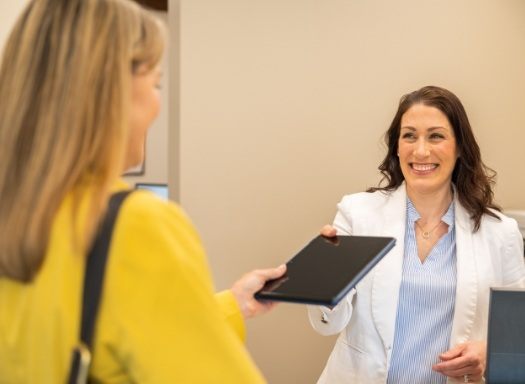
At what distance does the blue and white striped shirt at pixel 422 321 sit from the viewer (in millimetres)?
1782

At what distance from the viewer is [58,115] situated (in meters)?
0.74

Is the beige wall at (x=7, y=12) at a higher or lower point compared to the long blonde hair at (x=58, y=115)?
higher

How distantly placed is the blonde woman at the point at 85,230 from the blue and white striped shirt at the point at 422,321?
1141 millimetres

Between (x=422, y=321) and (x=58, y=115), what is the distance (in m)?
1.41

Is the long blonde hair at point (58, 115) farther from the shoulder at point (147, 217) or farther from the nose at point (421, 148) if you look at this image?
the nose at point (421, 148)

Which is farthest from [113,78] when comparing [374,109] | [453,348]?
[374,109]

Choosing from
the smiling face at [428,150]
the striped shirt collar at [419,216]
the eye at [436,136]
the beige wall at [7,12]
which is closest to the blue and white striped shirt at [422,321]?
the striped shirt collar at [419,216]

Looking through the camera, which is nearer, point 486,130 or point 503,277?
point 503,277

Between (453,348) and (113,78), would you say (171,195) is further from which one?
(113,78)

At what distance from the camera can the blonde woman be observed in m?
0.70

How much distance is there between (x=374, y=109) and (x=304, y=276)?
64.4 inches

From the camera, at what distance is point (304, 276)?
1.23 m

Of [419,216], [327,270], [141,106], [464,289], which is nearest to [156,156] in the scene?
[419,216]

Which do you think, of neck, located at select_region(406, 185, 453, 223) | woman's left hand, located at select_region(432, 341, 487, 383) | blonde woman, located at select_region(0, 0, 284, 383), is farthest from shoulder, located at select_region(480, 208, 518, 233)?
blonde woman, located at select_region(0, 0, 284, 383)
